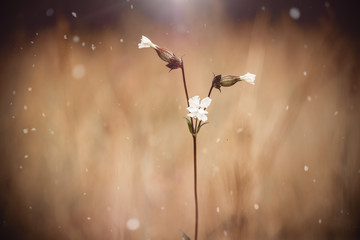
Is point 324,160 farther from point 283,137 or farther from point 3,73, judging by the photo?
point 3,73

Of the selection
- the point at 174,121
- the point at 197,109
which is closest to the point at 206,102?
the point at 197,109

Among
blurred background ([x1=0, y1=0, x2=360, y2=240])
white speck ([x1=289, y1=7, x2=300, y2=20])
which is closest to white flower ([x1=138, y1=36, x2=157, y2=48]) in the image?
blurred background ([x1=0, y1=0, x2=360, y2=240])

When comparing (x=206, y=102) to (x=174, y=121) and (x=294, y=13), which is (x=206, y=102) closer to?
(x=174, y=121)

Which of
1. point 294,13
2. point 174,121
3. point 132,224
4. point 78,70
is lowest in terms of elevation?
point 132,224

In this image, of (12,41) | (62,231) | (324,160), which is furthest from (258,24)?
(62,231)

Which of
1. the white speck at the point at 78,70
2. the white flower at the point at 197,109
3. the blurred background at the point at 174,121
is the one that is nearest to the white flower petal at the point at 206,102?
the white flower at the point at 197,109

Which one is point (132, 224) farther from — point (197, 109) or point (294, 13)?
point (294, 13)

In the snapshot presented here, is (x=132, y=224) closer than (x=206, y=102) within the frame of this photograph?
No

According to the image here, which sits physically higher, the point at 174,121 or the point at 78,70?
the point at 78,70

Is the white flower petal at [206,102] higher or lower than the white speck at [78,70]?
lower

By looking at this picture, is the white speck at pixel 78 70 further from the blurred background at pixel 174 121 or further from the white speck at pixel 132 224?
the white speck at pixel 132 224
